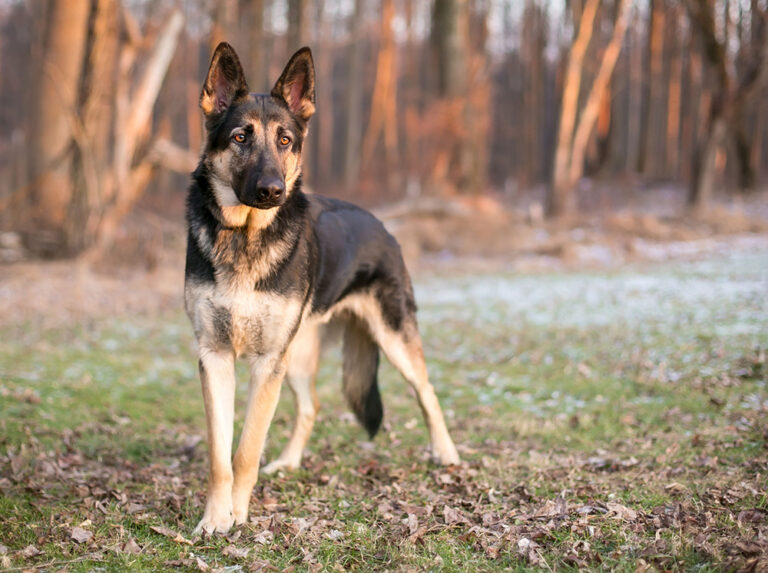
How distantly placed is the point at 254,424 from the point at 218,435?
0.22 meters

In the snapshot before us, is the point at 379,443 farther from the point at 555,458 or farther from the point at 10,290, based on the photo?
the point at 10,290

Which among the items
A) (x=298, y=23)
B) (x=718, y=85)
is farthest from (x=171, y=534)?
(x=718, y=85)

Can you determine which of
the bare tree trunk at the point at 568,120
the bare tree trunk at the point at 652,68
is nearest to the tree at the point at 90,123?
the bare tree trunk at the point at 568,120

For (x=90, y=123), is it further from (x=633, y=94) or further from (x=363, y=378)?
(x=633, y=94)

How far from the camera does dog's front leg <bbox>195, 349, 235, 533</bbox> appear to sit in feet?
13.1

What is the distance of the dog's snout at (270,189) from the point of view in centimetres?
380

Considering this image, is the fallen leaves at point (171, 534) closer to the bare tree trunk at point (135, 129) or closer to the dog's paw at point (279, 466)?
the dog's paw at point (279, 466)

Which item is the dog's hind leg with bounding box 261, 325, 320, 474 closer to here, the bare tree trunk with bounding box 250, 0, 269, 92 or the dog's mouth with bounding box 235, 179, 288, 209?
the dog's mouth with bounding box 235, 179, 288, 209

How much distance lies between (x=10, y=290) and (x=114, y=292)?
1.49 meters

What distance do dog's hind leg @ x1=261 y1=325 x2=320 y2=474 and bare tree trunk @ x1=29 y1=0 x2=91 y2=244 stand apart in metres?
9.28

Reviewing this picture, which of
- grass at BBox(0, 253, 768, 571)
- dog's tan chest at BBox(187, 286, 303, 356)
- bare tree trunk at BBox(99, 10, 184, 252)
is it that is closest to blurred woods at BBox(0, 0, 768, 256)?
bare tree trunk at BBox(99, 10, 184, 252)

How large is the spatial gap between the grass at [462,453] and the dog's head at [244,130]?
184cm

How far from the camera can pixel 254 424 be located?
4.14 metres

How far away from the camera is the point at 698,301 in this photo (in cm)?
1023
